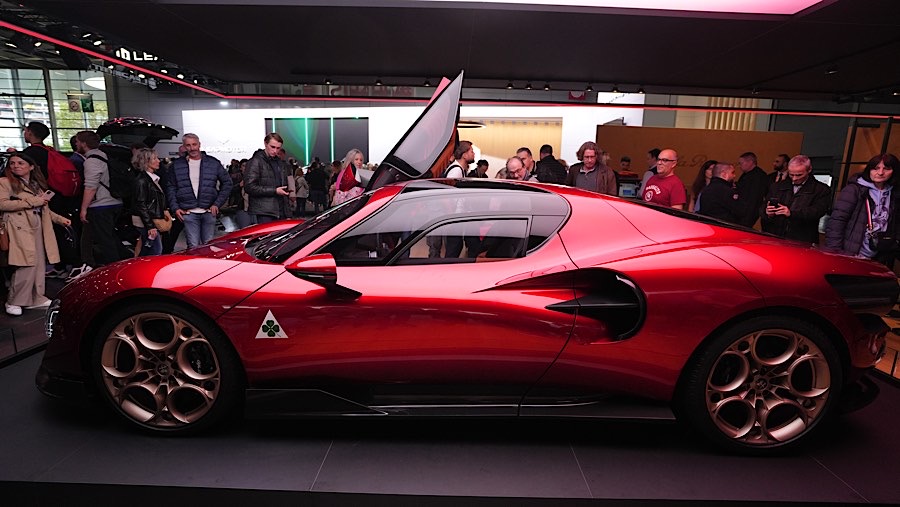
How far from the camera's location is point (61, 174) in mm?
4898

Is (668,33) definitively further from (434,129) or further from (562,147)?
(562,147)

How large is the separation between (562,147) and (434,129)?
352 inches

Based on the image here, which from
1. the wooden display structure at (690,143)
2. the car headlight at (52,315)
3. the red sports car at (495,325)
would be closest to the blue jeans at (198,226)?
the car headlight at (52,315)

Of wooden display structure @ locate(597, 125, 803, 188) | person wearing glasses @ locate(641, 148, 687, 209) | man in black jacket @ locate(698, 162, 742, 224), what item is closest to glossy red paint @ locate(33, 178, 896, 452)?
person wearing glasses @ locate(641, 148, 687, 209)

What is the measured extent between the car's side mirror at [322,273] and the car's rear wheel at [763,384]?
4.88 feet

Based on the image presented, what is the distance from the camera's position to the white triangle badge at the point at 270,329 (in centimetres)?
196

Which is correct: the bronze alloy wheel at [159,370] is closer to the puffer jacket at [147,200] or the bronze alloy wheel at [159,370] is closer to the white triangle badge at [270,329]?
the white triangle badge at [270,329]

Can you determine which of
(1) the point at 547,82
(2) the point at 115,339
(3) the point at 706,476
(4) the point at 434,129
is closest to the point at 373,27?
(4) the point at 434,129

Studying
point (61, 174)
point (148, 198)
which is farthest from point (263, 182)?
point (61, 174)

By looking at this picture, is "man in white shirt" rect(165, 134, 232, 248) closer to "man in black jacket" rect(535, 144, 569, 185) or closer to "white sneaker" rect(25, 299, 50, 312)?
"white sneaker" rect(25, 299, 50, 312)

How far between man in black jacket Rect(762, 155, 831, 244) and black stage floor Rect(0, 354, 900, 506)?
102 inches

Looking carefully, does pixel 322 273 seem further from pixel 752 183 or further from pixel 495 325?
pixel 752 183

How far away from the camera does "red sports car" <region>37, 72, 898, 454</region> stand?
1.93 m

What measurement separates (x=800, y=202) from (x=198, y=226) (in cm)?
591
